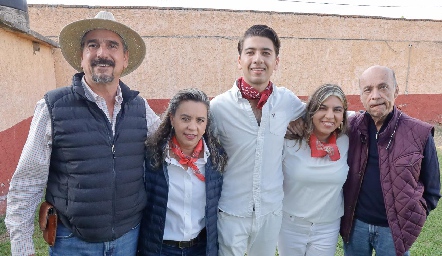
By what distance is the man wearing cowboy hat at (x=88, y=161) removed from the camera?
1.96 meters

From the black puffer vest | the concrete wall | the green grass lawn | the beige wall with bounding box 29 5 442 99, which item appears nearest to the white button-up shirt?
the black puffer vest

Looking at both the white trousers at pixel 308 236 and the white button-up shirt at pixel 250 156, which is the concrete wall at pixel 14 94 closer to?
the white button-up shirt at pixel 250 156

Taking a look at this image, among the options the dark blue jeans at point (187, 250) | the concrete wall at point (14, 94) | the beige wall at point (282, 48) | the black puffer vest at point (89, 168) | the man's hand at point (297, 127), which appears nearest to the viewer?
the black puffer vest at point (89, 168)

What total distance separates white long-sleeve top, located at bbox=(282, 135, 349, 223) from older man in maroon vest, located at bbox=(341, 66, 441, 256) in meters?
0.09

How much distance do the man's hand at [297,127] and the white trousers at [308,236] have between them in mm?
644

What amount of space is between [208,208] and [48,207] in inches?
38.1

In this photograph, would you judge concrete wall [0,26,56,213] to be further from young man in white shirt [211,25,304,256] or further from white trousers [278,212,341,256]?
white trousers [278,212,341,256]

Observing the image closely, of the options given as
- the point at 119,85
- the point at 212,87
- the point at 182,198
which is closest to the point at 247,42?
the point at 119,85

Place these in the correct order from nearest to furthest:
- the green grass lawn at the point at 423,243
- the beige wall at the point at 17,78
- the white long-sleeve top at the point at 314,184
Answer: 1. the white long-sleeve top at the point at 314,184
2. the green grass lawn at the point at 423,243
3. the beige wall at the point at 17,78

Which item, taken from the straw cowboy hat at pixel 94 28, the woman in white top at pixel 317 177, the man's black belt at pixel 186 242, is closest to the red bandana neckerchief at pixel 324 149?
the woman in white top at pixel 317 177

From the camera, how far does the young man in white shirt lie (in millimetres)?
2521

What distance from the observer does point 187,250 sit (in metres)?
2.32

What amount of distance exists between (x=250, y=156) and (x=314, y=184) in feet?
1.79

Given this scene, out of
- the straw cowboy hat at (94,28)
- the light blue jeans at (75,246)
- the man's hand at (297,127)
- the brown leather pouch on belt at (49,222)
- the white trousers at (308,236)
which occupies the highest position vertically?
the straw cowboy hat at (94,28)
